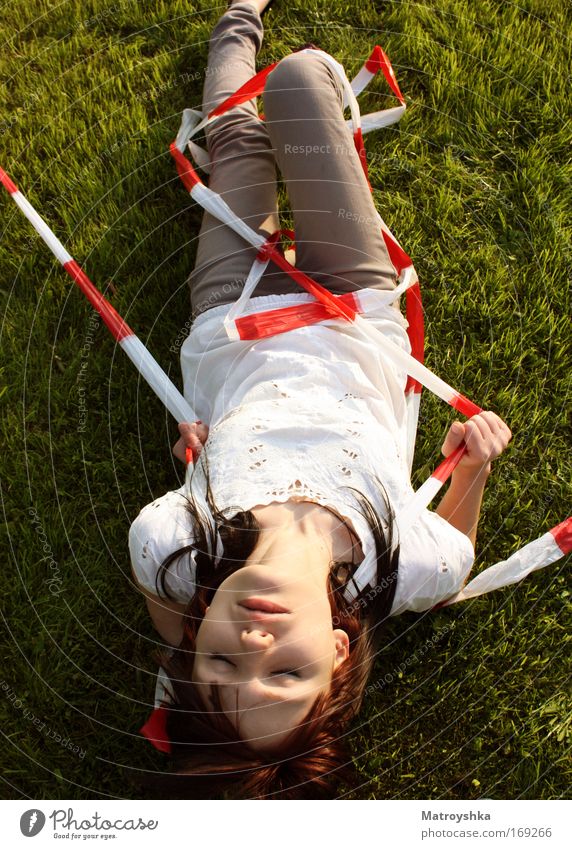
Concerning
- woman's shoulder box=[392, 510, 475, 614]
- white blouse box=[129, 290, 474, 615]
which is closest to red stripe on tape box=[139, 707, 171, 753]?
white blouse box=[129, 290, 474, 615]

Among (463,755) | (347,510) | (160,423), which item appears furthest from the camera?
(160,423)

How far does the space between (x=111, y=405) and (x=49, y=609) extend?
43 cm

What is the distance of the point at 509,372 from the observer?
68.6 inches

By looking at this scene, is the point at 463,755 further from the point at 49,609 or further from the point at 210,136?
the point at 210,136

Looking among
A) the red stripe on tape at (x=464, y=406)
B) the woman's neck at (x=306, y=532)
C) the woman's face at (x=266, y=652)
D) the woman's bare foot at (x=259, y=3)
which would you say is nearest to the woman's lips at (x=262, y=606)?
the woman's face at (x=266, y=652)

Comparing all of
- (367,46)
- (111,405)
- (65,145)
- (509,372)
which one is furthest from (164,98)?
(509,372)

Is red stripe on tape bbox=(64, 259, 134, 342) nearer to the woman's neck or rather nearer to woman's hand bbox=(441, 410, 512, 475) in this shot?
the woman's neck

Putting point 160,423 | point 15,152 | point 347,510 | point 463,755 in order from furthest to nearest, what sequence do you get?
point 15,152
point 160,423
point 463,755
point 347,510

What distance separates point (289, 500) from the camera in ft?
4.24

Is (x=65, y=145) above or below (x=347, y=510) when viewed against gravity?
above

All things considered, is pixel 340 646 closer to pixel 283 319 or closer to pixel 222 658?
pixel 222 658

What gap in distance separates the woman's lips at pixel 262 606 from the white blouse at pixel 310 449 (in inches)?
7.6

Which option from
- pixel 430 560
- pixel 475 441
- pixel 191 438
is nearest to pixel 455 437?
pixel 475 441

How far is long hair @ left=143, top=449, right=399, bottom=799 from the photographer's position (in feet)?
3.93
